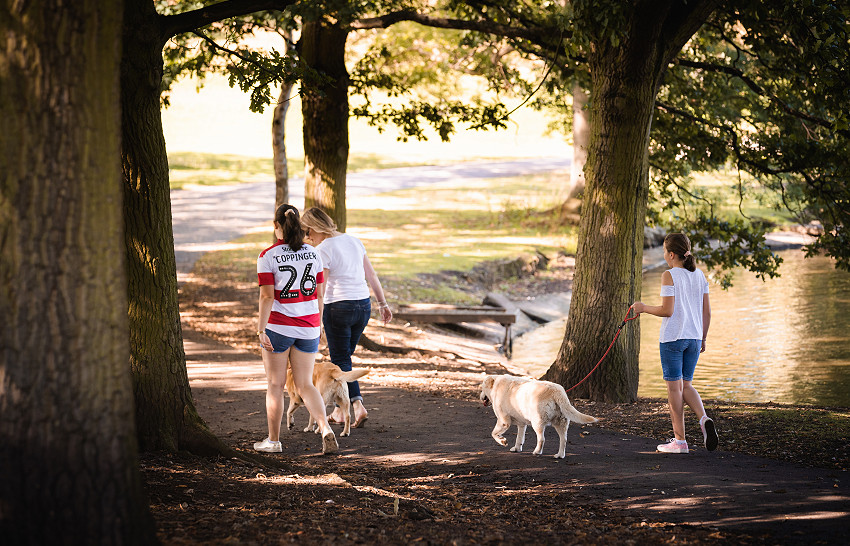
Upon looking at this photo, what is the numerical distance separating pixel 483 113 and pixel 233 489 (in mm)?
8479

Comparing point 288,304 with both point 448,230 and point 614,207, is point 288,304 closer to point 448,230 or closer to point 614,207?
point 614,207

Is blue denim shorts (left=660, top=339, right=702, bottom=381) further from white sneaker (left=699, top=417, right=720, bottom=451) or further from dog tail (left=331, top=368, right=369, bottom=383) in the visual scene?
dog tail (left=331, top=368, right=369, bottom=383)

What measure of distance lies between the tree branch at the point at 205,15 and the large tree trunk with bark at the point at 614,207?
438cm

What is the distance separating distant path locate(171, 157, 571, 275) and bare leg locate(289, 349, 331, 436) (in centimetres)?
1381

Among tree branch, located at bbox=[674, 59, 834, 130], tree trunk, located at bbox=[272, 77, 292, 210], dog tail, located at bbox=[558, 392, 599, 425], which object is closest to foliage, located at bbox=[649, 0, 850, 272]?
tree branch, located at bbox=[674, 59, 834, 130]

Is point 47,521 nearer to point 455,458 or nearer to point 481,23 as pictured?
point 455,458

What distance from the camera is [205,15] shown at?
668 cm

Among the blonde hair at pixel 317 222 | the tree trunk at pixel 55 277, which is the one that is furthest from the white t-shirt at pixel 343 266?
the tree trunk at pixel 55 277

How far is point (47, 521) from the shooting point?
364 centimetres

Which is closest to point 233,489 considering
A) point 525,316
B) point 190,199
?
point 525,316

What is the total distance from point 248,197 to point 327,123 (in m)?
22.6

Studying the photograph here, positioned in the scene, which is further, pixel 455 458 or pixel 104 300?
pixel 455 458

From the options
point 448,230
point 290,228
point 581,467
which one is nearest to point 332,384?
point 290,228

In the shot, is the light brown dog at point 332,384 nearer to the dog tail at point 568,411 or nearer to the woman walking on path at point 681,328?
the dog tail at point 568,411
